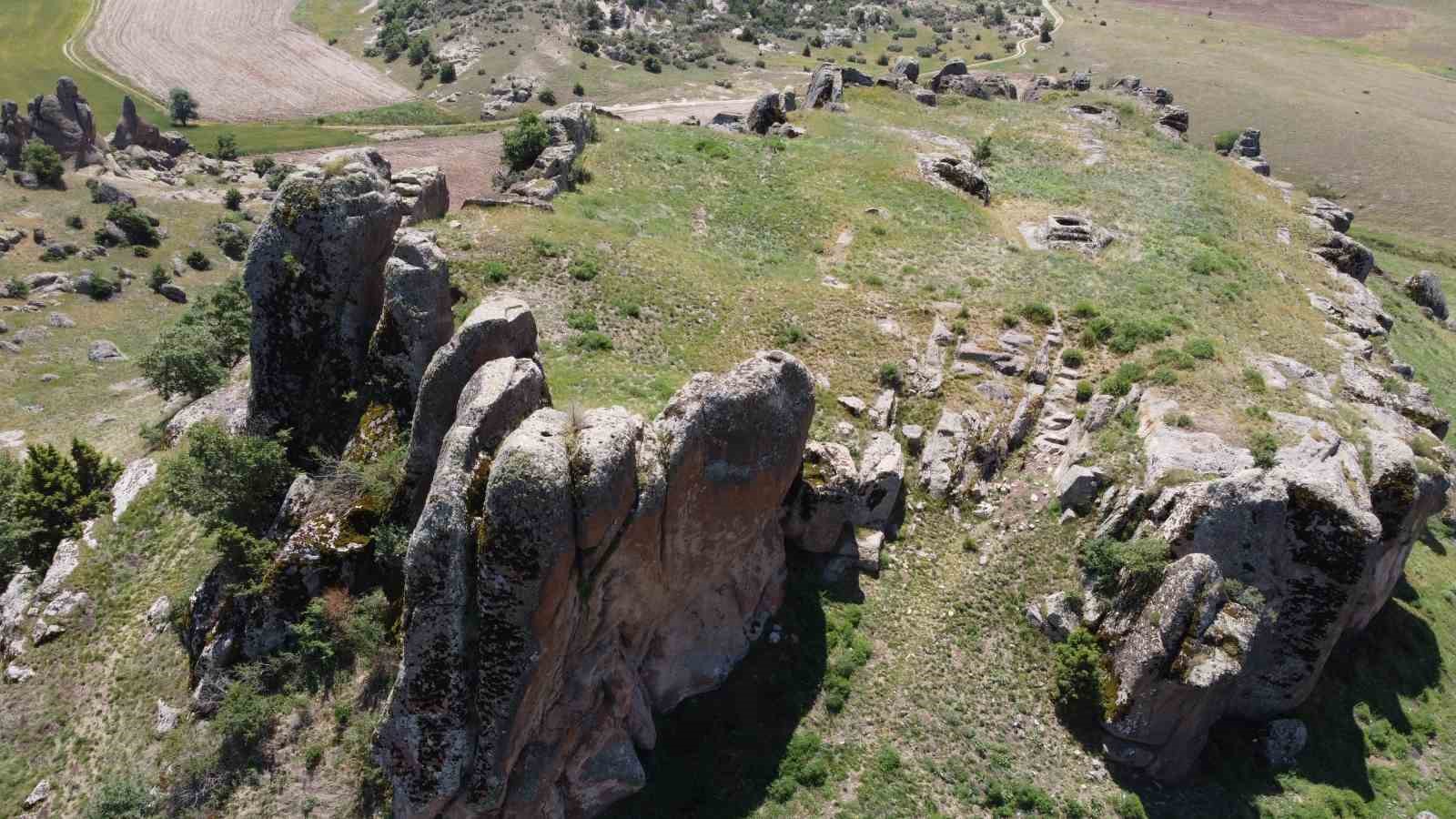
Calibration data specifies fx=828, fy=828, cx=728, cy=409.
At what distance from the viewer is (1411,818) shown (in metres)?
28.8

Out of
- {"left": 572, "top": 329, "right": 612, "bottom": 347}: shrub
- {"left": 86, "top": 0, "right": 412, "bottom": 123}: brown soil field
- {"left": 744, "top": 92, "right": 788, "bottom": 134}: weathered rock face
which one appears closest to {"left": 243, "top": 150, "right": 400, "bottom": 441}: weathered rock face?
{"left": 572, "top": 329, "right": 612, "bottom": 347}: shrub

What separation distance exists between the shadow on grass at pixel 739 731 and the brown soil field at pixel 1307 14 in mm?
204409

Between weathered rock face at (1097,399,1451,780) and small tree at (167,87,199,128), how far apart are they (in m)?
125

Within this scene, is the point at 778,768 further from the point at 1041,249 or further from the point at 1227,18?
the point at 1227,18

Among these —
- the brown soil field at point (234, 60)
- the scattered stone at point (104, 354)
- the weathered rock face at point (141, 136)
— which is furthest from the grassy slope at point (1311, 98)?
the weathered rock face at point (141, 136)

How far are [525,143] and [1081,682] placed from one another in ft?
145

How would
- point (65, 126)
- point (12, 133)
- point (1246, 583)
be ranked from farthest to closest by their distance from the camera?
1. point (65, 126)
2. point (12, 133)
3. point (1246, 583)

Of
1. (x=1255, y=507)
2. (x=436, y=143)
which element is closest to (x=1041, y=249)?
(x=1255, y=507)

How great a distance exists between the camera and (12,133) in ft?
293

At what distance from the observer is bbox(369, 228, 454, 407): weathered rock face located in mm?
30188

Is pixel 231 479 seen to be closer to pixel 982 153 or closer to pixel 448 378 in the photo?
pixel 448 378

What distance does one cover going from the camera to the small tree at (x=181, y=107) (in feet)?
359

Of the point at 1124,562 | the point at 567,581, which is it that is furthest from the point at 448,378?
the point at 1124,562

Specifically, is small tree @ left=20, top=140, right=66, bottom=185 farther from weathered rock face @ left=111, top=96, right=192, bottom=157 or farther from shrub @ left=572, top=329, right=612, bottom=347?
shrub @ left=572, top=329, right=612, bottom=347
